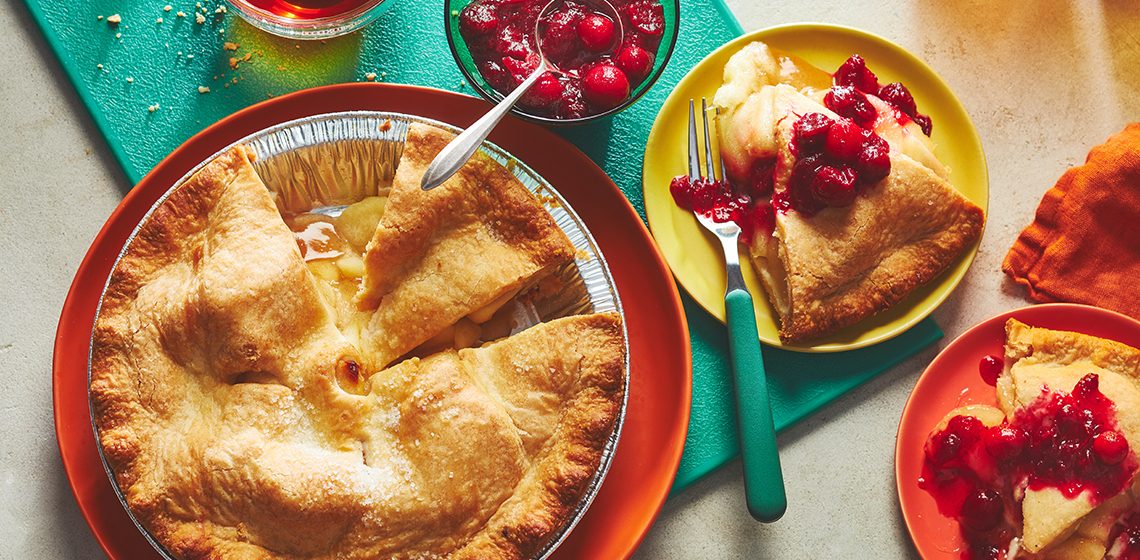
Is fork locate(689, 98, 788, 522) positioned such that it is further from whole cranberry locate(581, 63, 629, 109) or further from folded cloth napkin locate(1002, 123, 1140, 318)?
folded cloth napkin locate(1002, 123, 1140, 318)

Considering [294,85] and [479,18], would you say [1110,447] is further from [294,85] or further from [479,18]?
[294,85]

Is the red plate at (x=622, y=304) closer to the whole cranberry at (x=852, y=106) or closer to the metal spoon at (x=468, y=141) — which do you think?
the metal spoon at (x=468, y=141)

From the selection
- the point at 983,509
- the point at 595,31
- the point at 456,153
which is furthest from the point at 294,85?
the point at 983,509

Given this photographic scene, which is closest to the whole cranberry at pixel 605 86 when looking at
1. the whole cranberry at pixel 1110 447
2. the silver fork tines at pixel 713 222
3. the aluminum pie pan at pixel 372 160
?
the aluminum pie pan at pixel 372 160

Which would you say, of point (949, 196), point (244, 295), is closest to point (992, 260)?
point (949, 196)

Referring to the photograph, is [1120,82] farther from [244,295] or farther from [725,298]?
[244,295]

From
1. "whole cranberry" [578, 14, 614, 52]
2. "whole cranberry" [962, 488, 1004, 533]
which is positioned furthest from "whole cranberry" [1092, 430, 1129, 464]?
"whole cranberry" [578, 14, 614, 52]

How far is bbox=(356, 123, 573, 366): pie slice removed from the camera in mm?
2518

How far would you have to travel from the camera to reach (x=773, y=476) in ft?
9.41

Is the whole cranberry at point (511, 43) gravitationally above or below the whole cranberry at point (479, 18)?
below

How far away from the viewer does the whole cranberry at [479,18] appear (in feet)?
9.08

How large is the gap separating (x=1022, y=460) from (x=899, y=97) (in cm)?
116

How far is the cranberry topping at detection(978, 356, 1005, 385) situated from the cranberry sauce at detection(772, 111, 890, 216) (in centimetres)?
70

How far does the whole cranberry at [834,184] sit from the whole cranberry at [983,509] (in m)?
0.99
